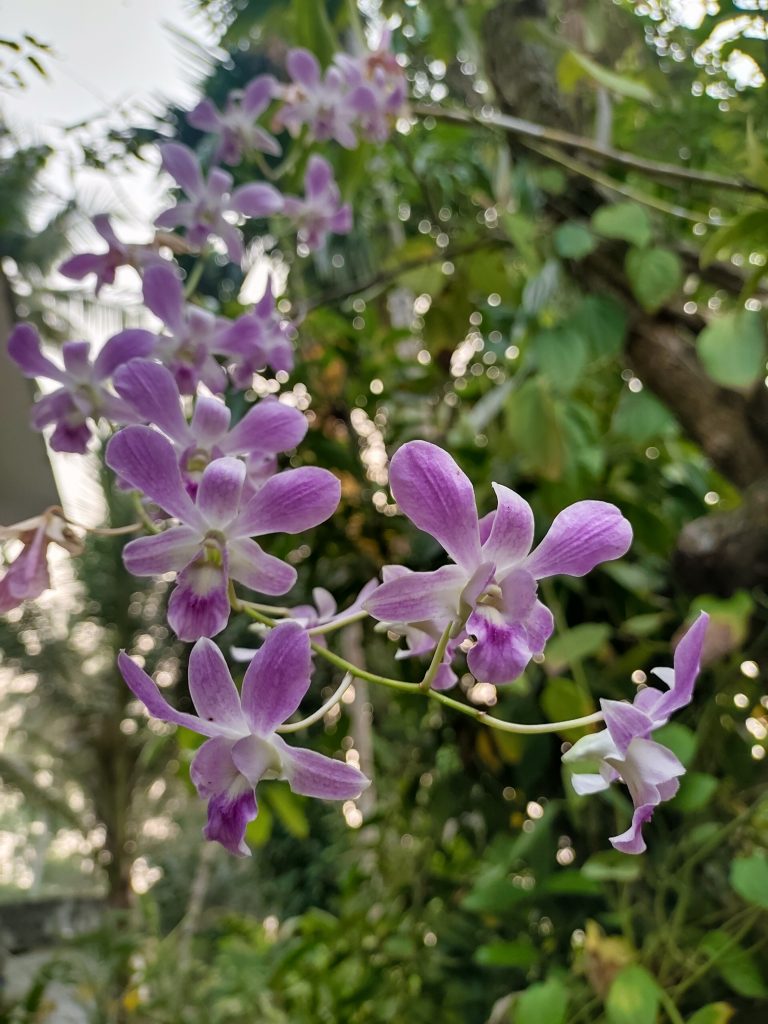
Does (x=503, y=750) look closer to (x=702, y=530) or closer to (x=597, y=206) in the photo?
(x=702, y=530)

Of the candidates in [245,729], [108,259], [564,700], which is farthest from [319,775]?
[564,700]

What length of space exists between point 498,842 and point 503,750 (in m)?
0.08

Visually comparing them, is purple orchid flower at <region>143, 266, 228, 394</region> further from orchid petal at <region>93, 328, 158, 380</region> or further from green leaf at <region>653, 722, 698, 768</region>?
green leaf at <region>653, 722, 698, 768</region>

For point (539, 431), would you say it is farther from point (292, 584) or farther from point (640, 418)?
point (292, 584)

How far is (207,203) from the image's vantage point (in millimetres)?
452

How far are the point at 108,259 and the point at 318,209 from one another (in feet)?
0.78

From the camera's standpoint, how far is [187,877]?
11.7 feet

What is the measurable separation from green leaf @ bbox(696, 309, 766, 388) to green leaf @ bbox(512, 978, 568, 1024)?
464 mm

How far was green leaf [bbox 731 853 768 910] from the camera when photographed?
0.43 m

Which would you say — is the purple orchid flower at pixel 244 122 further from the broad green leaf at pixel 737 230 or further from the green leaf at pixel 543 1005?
the green leaf at pixel 543 1005

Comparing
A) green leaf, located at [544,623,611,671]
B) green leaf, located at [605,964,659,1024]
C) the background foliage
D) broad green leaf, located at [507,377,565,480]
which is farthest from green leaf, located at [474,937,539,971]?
broad green leaf, located at [507,377,565,480]

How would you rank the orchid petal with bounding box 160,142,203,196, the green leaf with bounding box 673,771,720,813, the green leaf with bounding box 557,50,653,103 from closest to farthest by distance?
the orchid petal with bounding box 160,142,203,196 → the green leaf with bounding box 673,771,720,813 → the green leaf with bounding box 557,50,653,103

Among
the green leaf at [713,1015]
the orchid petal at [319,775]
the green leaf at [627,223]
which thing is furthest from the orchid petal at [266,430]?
the green leaf at [627,223]

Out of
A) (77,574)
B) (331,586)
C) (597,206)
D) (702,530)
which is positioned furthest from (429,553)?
(77,574)
